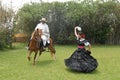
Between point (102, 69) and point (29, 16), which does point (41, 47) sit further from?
point (29, 16)

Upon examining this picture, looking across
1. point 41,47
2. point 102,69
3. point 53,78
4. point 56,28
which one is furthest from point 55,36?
point 53,78

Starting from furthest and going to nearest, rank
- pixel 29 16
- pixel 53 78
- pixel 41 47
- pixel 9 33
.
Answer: pixel 29 16
pixel 9 33
pixel 41 47
pixel 53 78

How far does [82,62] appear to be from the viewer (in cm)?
898

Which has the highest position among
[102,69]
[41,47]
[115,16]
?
[115,16]

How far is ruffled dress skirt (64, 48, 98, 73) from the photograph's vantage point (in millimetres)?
8905

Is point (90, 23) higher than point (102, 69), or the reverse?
point (90, 23)

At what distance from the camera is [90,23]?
72.1ft

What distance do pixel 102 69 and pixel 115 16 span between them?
12.8 meters

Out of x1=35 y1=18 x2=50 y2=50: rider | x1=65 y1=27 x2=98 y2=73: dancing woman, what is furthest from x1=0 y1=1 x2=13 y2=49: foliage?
x1=65 y1=27 x2=98 y2=73: dancing woman

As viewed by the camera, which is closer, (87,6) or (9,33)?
(9,33)

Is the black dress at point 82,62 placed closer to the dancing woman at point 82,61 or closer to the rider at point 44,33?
the dancing woman at point 82,61

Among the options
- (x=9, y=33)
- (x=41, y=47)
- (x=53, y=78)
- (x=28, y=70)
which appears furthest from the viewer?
(x=9, y=33)

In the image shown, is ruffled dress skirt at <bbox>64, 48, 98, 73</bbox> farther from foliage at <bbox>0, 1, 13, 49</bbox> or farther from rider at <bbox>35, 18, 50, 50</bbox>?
foliage at <bbox>0, 1, 13, 49</bbox>

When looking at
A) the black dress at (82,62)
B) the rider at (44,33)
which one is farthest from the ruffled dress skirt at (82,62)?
the rider at (44,33)
